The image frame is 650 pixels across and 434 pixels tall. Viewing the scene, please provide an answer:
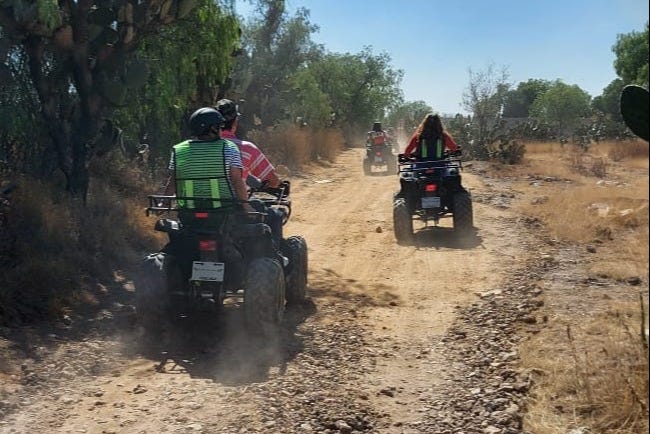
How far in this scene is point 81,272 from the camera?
8.25 m

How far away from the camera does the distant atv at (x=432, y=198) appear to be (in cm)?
1176

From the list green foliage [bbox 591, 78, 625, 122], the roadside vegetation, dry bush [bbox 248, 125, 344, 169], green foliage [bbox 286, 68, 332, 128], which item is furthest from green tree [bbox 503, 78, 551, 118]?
the roadside vegetation

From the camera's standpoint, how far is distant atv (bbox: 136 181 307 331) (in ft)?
20.2

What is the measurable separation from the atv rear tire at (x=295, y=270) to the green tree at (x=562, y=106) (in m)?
43.8

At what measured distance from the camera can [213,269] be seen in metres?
6.15

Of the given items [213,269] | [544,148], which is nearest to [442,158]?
[213,269]

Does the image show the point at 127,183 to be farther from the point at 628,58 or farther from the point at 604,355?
the point at 628,58

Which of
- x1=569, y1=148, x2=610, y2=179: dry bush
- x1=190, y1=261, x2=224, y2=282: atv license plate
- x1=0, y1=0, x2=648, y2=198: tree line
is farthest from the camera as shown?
x1=569, y1=148, x2=610, y2=179: dry bush

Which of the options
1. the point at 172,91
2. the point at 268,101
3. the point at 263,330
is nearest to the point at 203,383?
the point at 263,330

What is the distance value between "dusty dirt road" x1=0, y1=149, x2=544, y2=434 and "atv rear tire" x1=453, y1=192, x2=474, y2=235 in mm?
2292

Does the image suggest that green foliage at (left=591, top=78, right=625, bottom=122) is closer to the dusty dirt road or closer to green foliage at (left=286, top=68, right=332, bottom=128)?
green foliage at (left=286, top=68, right=332, bottom=128)

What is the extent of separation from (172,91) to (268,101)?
71.5 feet

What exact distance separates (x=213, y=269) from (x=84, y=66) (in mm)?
4691

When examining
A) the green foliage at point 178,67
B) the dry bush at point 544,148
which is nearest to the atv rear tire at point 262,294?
the green foliage at point 178,67
